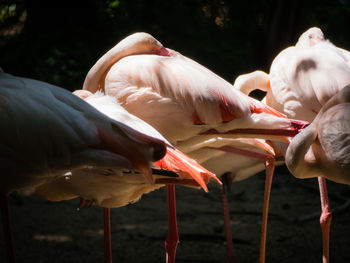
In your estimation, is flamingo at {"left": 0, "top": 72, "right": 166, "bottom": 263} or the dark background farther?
the dark background

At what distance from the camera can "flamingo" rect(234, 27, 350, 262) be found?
2.27 metres

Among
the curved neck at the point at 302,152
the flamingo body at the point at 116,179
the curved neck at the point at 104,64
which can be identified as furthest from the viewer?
the curved neck at the point at 104,64

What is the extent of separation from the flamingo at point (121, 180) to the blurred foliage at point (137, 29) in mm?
1174

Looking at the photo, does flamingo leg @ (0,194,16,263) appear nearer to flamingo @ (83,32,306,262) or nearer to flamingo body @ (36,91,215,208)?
flamingo body @ (36,91,215,208)

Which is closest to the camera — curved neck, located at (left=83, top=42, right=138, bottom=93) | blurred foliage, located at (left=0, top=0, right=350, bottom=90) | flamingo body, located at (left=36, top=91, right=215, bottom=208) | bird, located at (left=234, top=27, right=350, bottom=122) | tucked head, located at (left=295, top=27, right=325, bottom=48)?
flamingo body, located at (left=36, top=91, right=215, bottom=208)

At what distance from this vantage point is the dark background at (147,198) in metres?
3.02

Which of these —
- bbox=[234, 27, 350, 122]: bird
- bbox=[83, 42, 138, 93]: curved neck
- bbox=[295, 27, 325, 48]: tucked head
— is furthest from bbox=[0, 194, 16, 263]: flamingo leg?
bbox=[295, 27, 325, 48]: tucked head

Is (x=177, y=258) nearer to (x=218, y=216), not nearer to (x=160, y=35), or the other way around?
(x=218, y=216)

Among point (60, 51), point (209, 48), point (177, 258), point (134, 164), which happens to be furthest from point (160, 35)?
point (134, 164)

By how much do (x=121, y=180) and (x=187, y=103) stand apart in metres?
0.45

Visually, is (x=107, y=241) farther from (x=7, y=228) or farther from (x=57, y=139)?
(x=57, y=139)

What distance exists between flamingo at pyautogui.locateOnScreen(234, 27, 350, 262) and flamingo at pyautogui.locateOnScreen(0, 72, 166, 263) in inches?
41.0

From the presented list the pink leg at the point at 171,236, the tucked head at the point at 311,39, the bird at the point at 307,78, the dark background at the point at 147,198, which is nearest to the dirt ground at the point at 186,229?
the dark background at the point at 147,198

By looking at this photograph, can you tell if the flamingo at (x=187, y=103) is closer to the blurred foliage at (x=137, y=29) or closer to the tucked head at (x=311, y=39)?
the tucked head at (x=311, y=39)
